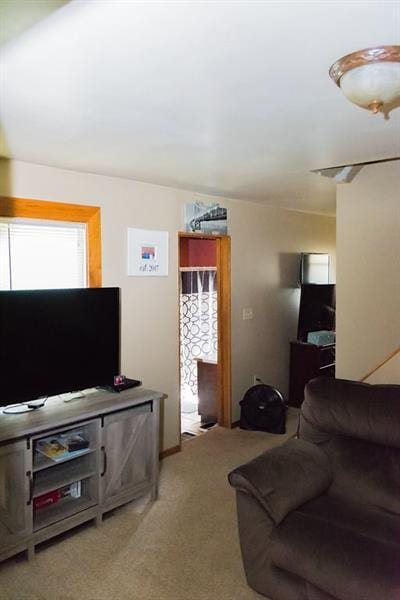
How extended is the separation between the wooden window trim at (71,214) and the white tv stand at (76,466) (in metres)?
0.97

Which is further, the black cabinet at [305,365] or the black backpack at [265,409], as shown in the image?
the black cabinet at [305,365]

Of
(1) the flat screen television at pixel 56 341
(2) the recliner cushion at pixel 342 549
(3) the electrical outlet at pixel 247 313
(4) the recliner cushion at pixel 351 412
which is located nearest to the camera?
(2) the recliner cushion at pixel 342 549

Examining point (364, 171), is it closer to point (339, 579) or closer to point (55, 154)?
point (55, 154)

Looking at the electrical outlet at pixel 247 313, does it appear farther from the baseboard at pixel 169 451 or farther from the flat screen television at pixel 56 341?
the flat screen television at pixel 56 341

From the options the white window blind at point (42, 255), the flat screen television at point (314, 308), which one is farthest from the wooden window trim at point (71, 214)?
the flat screen television at point (314, 308)

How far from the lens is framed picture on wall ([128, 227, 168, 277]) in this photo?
3.77 m

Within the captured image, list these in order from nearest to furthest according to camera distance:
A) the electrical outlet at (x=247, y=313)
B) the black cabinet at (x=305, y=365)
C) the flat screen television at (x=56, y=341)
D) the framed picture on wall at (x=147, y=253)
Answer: the flat screen television at (x=56, y=341) → the framed picture on wall at (x=147, y=253) → the electrical outlet at (x=247, y=313) → the black cabinet at (x=305, y=365)

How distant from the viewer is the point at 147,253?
3879 millimetres

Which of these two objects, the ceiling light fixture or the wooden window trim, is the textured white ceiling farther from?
the wooden window trim

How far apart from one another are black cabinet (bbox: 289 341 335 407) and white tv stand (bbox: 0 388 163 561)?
2.67m

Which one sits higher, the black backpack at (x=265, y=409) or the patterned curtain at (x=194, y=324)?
the patterned curtain at (x=194, y=324)

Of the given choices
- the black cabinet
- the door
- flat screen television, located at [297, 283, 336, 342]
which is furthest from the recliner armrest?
flat screen television, located at [297, 283, 336, 342]

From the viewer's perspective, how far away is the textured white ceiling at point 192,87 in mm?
1366

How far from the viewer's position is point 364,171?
11.6 feet
